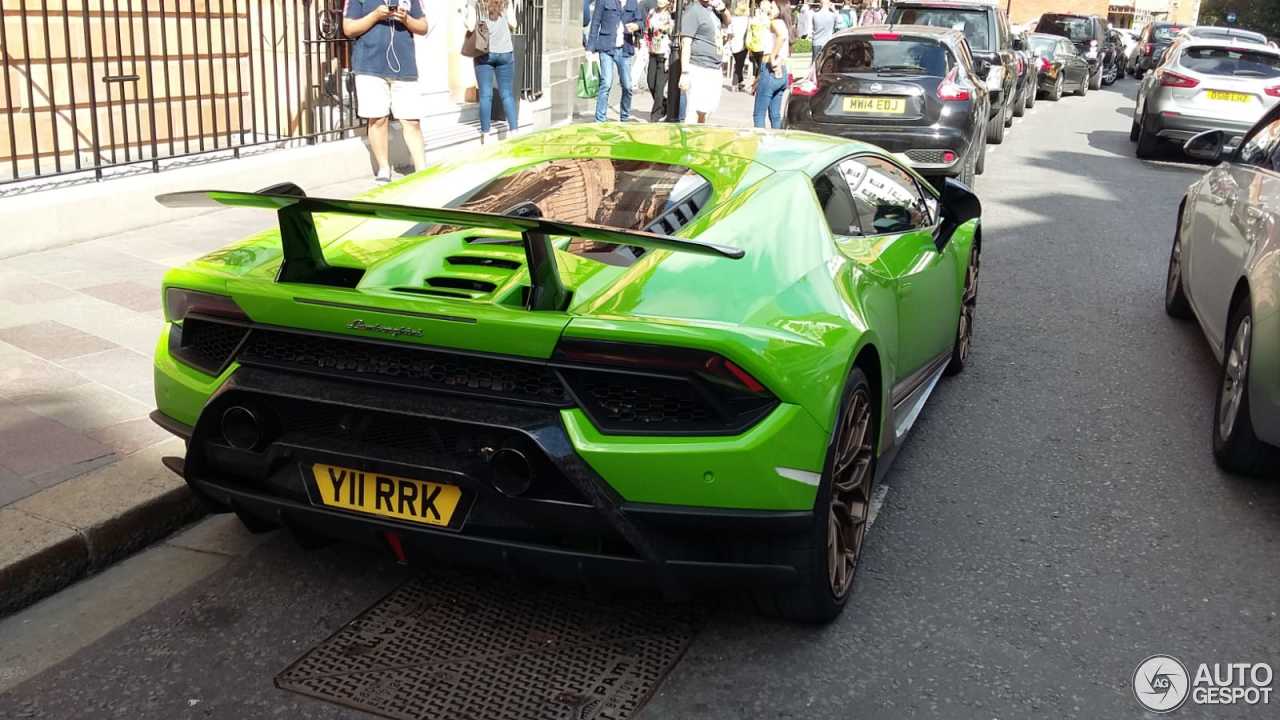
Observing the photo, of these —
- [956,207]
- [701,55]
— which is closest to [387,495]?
[956,207]

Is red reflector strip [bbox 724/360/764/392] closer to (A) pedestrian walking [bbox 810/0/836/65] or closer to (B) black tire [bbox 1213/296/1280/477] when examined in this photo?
(B) black tire [bbox 1213/296/1280/477]

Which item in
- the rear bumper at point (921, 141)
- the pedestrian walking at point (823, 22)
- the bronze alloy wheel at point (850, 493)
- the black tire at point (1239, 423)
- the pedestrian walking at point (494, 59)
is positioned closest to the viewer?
the bronze alloy wheel at point (850, 493)

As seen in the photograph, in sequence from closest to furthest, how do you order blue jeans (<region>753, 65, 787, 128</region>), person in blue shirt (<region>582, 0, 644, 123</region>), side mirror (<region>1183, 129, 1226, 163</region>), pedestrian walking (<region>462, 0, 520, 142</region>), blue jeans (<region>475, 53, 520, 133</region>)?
side mirror (<region>1183, 129, 1226, 163</region>)
pedestrian walking (<region>462, 0, 520, 142</region>)
blue jeans (<region>475, 53, 520, 133</region>)
person in blue shirt (<region>582, 0, 644, 123</region>)
blue jeans (<region>753, 65, 787, 128</region>)

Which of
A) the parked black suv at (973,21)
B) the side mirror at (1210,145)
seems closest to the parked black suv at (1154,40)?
the parked black suv at (973,21)

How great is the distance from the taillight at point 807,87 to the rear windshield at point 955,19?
5.64 meters

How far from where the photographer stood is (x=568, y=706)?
3148mm

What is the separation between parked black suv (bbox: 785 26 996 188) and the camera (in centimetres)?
1148

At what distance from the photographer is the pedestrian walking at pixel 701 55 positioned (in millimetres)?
13352

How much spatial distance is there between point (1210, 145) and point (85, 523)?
238 inches

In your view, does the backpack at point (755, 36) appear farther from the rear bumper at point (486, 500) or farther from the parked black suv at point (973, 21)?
the rear bumper at point (486, 500)

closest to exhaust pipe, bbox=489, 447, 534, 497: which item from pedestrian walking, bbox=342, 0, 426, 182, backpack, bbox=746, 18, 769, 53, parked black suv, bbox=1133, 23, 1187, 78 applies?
pedestrian walking, bbox=342, 0, 426, 182

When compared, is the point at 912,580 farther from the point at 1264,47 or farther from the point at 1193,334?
the point at 1264,47

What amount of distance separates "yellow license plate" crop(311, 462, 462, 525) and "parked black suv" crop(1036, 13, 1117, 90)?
29.8m

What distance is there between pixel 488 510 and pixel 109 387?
2706 millimetres
